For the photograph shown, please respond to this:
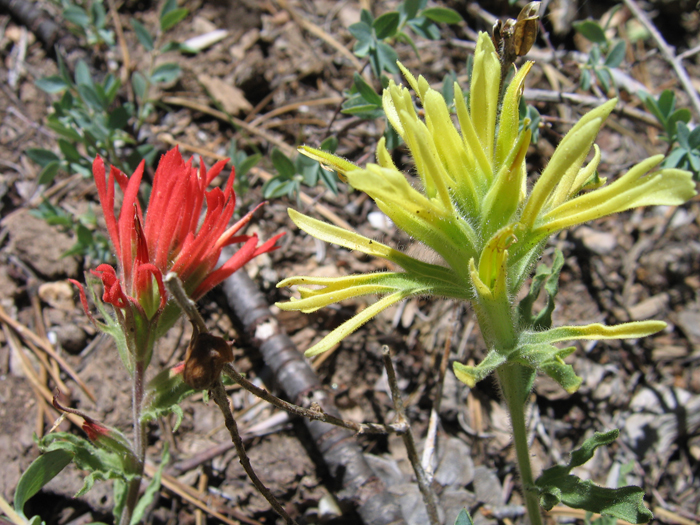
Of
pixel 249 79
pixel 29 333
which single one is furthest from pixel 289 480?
pixel 249 79

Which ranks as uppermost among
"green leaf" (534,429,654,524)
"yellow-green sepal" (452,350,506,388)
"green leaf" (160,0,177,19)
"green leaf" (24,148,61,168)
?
"green leaf" (160,0,177,19)

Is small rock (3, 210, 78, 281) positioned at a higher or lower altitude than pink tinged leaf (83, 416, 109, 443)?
higher

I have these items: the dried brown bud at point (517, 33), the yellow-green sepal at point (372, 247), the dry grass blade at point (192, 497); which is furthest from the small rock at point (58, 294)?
the dried brown bud at point (517, 33)

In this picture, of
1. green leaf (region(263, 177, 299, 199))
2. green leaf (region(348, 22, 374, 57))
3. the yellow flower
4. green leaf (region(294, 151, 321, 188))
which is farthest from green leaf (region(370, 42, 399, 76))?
the yellow flower

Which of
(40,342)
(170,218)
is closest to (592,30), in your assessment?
(170,218)

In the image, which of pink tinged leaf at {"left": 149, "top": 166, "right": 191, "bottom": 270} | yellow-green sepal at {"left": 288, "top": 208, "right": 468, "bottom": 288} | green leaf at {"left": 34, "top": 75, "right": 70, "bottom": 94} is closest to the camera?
yellow-green sepal at {"left": 288, "top": 208, "right": 468, "bottom": 288}

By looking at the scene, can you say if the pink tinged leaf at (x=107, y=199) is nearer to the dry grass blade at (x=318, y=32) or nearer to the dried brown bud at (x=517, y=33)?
the dried brown bud at (x=517, y=33)

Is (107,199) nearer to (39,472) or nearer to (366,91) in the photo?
(39,472)

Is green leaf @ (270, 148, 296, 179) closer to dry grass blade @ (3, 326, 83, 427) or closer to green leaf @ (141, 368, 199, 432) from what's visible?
green leaf @ (141, 368, 199, 432)
